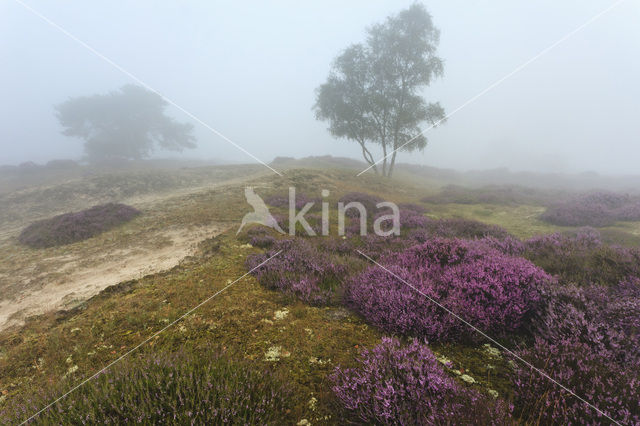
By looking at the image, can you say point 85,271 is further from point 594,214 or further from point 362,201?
point 594,214

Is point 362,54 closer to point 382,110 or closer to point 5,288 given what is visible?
point 382,110

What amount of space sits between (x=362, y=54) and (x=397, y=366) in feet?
98.9

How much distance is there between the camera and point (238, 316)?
3744 millimetres

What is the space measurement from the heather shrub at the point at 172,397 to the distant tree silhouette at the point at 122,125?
61423mm

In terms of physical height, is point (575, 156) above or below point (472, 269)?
above

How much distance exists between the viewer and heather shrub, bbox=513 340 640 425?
1926 mm

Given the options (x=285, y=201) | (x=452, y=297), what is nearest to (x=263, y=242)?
(x=452, y=297)

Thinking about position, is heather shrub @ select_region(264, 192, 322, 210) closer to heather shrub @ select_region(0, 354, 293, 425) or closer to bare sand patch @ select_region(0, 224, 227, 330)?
bare sand patch @ select_region(0, 224, 227, 330)

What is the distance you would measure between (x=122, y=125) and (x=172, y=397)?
70368mm

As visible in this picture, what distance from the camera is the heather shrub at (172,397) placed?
193 cm

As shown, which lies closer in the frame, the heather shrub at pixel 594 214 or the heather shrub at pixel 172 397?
the heather shrub at pixel 172 397

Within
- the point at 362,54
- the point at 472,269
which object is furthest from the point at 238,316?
the point at 362,54

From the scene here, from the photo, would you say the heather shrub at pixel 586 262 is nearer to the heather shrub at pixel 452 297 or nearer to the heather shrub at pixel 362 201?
the heather shrub at pixel 452 297

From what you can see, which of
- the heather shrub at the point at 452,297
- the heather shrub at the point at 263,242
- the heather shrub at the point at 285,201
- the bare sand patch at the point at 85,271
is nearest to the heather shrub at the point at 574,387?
the heather shrub at the point at 452,297
